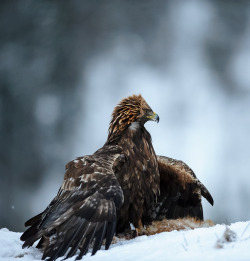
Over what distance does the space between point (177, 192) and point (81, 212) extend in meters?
2.85

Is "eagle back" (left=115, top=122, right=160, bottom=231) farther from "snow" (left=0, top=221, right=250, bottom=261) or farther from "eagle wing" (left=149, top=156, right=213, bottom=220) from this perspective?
"snow" (left=0, top=221, right=250, bottom=261)

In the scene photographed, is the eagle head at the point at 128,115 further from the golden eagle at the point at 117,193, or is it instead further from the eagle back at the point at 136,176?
the eagle back at the point at 136,176

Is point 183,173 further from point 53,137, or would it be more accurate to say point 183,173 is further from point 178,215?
point 53,137

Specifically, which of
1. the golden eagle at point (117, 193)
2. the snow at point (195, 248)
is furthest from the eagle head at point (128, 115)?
the snow at point (195, 248)

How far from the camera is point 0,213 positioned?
93.6 ft

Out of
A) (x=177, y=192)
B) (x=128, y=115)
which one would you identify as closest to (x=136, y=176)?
(x=128, y=115)

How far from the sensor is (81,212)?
564 cm

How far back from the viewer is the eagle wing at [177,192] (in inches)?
315

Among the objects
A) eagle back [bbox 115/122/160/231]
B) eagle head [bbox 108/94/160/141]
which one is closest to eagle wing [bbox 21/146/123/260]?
eagle back [bbox 115/122/160/231]

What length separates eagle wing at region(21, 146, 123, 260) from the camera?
5.31 metres

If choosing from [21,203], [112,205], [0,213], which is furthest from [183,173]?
[21,203]

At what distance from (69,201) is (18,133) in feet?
128

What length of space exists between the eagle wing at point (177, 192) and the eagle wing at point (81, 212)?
1551 millimetres

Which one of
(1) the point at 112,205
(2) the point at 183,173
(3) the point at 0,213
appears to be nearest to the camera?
(1) the point at 112,205
